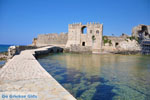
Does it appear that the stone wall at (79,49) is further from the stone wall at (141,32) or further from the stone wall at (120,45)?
the stone wall at (141,32)

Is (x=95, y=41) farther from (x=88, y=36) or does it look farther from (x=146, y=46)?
(x=146, y=46)

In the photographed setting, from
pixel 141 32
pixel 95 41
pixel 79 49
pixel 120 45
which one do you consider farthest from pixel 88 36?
pixel 141 32

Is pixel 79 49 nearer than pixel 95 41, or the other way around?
pixel 79 49

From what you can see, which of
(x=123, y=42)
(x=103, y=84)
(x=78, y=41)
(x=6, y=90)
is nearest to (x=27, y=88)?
(x=6, y=90)

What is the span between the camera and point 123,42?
90.0 ft

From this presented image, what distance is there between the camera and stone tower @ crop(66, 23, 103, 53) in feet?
84.1

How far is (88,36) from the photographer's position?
26109 millimetres

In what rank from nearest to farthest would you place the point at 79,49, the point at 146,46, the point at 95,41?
the point at 79,49
the point at 95,41
the point at 146,46

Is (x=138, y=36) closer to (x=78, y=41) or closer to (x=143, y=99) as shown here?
(x=78, y=41)

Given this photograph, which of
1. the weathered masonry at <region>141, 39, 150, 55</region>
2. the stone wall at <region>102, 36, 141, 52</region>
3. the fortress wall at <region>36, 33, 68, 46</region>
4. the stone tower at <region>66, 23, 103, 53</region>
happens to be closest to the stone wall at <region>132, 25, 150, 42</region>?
the weathered masonry at <region>141, 39, 150, 55</region>

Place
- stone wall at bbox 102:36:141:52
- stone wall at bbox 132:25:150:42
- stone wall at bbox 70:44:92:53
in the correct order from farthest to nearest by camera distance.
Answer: stone wall at bbox 132:25:150:42
stone wall at bbox 102:36:141:52
stone wall at bbox 70:44:92:53

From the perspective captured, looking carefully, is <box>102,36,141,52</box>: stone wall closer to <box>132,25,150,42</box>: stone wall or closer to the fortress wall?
<box>132,25,150,42</box>: stone wall

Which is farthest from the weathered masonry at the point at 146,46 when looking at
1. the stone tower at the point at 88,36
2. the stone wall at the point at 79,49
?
the stone wall at the point at 79,49

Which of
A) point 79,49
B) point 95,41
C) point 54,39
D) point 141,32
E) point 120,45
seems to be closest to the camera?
point 79,49
